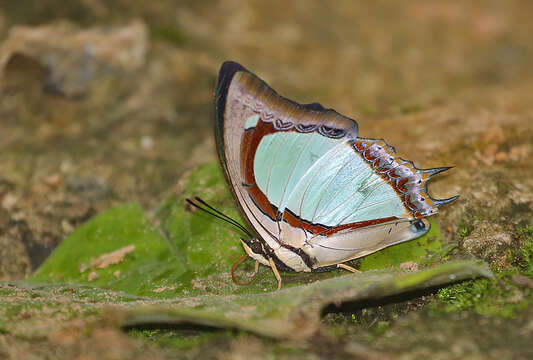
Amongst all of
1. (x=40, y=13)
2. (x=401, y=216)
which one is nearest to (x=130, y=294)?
(x=401, y=216)

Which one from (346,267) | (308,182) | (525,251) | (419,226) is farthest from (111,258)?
(525,251)

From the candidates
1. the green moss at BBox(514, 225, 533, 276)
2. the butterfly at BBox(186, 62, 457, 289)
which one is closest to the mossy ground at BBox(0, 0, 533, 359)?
the green moss at BBox(514, 225, 533, 276)

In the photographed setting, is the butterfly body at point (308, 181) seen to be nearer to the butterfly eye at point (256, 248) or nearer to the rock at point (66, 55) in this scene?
the butterfly eye at point (256, 248)

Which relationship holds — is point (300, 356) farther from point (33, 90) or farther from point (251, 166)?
point (33, 90)

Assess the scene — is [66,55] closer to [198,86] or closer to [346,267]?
[198,86]

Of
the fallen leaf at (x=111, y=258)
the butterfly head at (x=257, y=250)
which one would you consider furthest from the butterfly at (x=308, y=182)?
the fallen leaf at (x=111, y=258)

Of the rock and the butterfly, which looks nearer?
the butterfly

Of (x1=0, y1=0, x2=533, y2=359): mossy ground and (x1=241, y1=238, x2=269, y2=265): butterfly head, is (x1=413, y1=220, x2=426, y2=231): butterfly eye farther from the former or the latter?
(x1=241, y1=238, x2=269, y2=265): butterfly head

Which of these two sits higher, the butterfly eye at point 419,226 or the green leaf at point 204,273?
the butterfly eye at point 419,226
